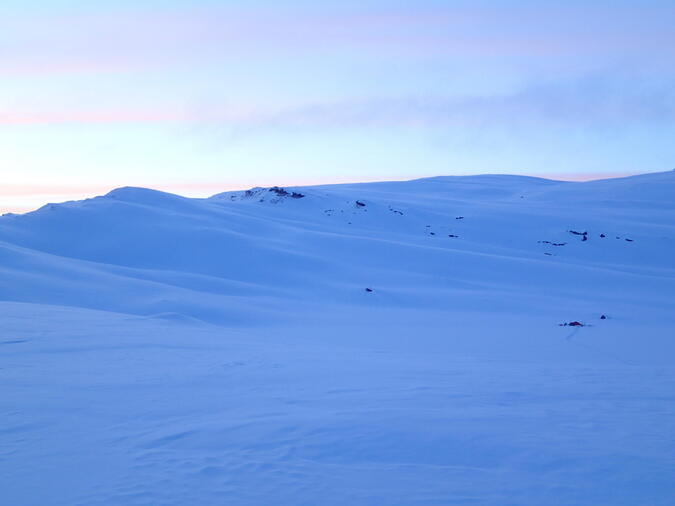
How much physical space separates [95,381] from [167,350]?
5.64ft

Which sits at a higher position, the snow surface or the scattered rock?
the scattered rock

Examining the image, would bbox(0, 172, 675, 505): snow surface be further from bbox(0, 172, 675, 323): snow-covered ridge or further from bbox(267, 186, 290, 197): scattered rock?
bbox(267, 186, 290, 197): scattered rock

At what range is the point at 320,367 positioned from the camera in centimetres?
659

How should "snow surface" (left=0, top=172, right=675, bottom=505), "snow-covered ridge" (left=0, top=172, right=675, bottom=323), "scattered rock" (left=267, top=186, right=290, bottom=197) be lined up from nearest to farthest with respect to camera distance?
"snow surface" (left=0, top=172, right=675, bottom=505) → "snow-covered ridge" (left=0, top=172, right=675, bottom=323) → "scattered rock" (left=267, top=186, right=290, bottom=197)

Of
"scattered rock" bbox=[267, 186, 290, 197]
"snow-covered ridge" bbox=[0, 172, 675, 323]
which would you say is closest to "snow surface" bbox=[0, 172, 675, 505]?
"snow-covered ridge" bbox=[0, 172, 675, 323]

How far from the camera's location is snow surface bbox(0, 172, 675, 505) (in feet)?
11.5

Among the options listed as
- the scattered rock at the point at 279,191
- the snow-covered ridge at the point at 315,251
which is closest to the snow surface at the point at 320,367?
the snow-covered ridge at the point at 315,251

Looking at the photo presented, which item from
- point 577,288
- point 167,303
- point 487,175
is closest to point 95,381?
point 167,303

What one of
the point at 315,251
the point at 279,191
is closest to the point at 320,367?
the point at 315,251

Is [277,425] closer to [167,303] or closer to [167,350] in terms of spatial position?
[167,350]

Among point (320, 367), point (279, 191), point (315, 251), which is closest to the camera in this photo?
point (320, 367)

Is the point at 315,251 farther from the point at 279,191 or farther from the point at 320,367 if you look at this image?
the point at 320,367

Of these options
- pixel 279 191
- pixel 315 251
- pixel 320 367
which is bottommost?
pixel 320 367

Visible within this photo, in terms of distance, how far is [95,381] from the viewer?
216 inches
